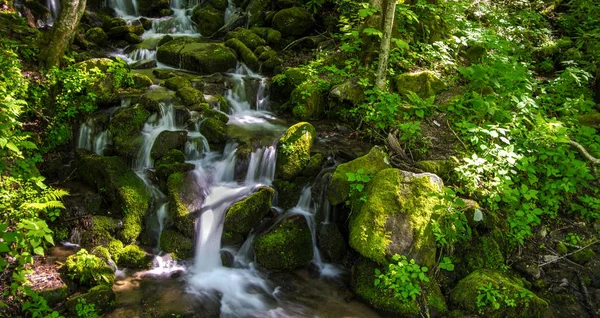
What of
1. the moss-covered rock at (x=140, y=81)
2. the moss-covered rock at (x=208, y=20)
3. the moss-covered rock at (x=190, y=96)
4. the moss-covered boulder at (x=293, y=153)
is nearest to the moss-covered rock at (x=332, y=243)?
the moss-covered boulder at (x=293, y=153)

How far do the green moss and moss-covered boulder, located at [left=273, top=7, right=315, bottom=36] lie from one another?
87 cm

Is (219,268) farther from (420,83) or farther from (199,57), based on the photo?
(199,57)

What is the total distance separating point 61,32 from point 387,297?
7.87 metres

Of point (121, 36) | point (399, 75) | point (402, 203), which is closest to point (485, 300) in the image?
point (402, 203)

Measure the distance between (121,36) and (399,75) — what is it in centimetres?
886

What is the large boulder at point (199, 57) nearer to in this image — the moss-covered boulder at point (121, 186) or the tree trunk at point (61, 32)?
the tree trunk at point (61, 32)

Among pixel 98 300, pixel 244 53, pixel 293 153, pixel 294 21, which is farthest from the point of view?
pixel 294 21

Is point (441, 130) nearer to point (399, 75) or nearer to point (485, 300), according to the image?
point (399, 75)

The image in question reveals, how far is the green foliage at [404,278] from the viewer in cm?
477

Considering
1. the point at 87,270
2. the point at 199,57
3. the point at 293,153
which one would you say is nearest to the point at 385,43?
the point at 293,153

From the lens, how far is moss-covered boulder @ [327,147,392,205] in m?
5.95

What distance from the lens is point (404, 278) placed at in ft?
15.7

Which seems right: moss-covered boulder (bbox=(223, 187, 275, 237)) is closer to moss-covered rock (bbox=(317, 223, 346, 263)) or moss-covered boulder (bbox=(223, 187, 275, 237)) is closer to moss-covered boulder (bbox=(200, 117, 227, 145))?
moss-covered rock (bbox=(317, 223, 346, 263))

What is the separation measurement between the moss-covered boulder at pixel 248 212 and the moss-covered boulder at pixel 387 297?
190cm
